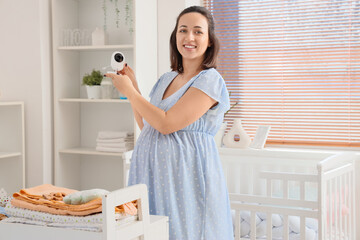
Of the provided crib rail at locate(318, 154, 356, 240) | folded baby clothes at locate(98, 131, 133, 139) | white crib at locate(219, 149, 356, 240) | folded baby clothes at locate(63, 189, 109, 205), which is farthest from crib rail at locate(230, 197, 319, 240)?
folded baby clothes at locate(63, 189, 109, 205)

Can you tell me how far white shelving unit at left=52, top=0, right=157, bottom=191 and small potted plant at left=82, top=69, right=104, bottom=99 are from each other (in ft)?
0.17

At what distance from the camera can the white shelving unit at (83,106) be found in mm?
3092

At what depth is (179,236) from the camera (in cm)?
160

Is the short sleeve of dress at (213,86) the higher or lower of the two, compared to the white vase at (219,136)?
higher

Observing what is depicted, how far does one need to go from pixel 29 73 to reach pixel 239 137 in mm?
1342

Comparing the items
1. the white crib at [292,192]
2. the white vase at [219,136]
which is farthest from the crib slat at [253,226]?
the white vase at [219,136]

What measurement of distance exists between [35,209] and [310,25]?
2.22 metres

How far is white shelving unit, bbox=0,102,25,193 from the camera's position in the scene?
3.05m

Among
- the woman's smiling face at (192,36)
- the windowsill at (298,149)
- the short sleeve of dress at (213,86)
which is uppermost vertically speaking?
the woman's smiling face at (192,36)

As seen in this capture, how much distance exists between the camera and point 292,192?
2906 millimetres

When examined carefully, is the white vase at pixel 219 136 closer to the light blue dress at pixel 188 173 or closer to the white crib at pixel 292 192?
the white crib at pixel 292 192

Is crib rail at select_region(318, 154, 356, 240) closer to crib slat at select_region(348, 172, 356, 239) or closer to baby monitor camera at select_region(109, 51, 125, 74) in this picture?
crib slat at select_region(348, 172, 356, 239)

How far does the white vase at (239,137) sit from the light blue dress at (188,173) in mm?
1233

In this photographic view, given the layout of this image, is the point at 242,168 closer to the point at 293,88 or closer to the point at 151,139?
the point at 293,88
